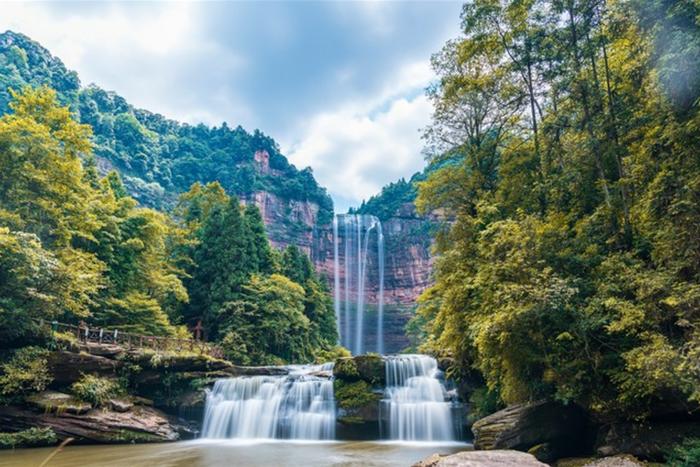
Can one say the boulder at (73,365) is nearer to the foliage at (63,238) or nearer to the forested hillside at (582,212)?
the foliage at (63,238)

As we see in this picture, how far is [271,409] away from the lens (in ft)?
56.4

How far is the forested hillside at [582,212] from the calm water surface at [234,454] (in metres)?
3.45

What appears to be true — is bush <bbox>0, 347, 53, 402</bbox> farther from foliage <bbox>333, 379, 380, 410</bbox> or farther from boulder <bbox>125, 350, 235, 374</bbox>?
foliage <bbox>333, 379, 380, 410</bbox>

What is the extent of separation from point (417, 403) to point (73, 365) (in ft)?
40.7

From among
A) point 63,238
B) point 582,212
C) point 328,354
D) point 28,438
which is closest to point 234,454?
point 28,438

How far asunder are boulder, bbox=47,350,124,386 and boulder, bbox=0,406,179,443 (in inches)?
53.6

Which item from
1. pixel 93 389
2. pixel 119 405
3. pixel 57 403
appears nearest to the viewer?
pixel 57 403

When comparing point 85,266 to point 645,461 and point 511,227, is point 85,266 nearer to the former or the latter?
point 511,227

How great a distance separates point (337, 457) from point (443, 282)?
6.43m

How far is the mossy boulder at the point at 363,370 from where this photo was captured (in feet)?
56.3

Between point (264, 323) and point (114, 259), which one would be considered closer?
point (114, 259)

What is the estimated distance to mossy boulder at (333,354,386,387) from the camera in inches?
675

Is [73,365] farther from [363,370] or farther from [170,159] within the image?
[170,159]

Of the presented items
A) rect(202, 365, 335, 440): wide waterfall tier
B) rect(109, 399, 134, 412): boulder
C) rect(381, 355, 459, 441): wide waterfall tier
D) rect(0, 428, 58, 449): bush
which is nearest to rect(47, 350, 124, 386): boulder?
rect(109, 399, 134, 412): boulder
